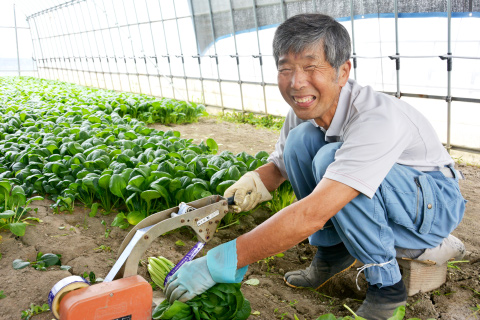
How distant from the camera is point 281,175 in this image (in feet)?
8.45

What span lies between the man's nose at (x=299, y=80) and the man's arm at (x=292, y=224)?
17.0 inches

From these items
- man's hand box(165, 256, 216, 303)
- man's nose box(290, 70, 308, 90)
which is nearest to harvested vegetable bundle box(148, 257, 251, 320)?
man's hand box(165, 256, 216, 303)

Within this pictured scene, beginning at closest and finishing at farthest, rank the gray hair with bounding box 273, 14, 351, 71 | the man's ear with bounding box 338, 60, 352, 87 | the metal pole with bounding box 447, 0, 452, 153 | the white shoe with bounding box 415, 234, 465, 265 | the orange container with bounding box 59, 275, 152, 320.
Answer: the orange container with bounding box 59, 275, 152, 320 → the gray hair with bounding box 273, 14, 351, 71 → the man's ear with bounding box 338, 60, 352, 87 → the white shoe with bounding box 415, 234, 465, 265 → the metal pole with bounding box 447, 0, 452, 153

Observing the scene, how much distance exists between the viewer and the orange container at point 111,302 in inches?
61.9

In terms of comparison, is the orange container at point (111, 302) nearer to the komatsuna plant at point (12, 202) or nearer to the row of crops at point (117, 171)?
the row of crops at point (117, 171)

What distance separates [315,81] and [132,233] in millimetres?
979

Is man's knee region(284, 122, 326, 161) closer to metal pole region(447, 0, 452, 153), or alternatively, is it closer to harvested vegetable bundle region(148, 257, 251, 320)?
harvested vegetable bundle region(148, 257, 251, 320)

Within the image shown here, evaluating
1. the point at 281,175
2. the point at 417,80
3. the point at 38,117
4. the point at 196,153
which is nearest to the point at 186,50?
the point at 38,117

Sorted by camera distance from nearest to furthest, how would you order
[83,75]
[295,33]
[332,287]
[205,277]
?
[205,277], [295,33], [332,287], [83,75]

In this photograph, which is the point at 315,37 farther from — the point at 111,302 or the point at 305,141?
the point at 111,302

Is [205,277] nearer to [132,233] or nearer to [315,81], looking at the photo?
[132,233]

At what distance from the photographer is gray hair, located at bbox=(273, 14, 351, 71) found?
1.85 m

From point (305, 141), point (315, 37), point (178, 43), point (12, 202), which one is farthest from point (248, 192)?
point (178, 43)

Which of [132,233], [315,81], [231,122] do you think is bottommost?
[231,122]
